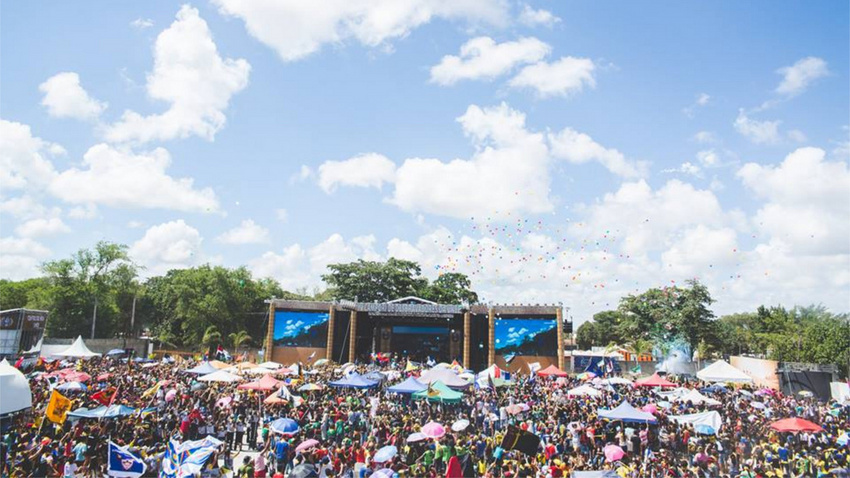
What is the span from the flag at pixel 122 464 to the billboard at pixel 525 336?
116ft

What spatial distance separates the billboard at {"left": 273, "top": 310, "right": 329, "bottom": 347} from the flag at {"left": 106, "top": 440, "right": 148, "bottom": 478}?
33.8 metres

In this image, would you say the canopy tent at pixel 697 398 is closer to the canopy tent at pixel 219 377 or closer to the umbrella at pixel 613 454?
the umbrella at pixel 613 454

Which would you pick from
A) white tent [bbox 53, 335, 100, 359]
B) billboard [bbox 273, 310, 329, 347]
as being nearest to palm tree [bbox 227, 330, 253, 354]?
billboard [bbox 273, 310, 329, 347]

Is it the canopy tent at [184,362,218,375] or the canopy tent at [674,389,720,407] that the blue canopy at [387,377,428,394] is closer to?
the canopy tent at [184,362,218,375]

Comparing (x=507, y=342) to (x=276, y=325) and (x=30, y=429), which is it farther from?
(x=30, y=429)

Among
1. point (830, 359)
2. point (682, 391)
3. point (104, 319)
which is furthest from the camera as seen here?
point (104, 319)

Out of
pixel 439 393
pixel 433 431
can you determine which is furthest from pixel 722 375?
pixel 433 431

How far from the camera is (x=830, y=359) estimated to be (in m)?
40.8

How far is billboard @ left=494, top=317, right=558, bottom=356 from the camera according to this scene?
43.0 metres

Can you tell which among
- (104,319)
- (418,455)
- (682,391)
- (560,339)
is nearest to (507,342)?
(560,339)

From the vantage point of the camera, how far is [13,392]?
44.7 ft

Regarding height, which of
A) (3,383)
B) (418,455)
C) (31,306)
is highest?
(31,306)

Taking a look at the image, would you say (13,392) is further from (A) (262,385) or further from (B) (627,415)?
(B) (627,415)

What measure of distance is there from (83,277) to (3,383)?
2008 inches
